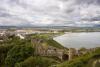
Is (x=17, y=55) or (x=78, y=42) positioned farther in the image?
(x=78, y=42)

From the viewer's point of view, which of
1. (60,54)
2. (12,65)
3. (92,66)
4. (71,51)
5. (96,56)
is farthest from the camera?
(60,54)

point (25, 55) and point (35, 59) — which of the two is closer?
point (35, 59)

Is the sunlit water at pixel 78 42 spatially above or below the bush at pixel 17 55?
below

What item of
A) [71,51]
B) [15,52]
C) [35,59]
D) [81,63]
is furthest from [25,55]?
[81,63]

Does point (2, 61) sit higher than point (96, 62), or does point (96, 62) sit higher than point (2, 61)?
point (96, 62)

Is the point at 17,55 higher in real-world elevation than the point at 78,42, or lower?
higher

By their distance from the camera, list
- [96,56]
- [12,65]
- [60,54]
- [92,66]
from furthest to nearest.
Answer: [60,54]
[12,65]
[96,56]
[92,66]

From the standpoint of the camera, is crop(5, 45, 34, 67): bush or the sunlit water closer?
crop(5, 45, 34, 67): bush

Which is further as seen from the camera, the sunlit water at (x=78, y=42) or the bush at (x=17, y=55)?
the sunlit water at (x=78, y=42)

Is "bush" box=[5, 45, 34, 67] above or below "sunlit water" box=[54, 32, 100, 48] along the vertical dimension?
above

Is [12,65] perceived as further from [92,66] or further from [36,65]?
[92,66]
